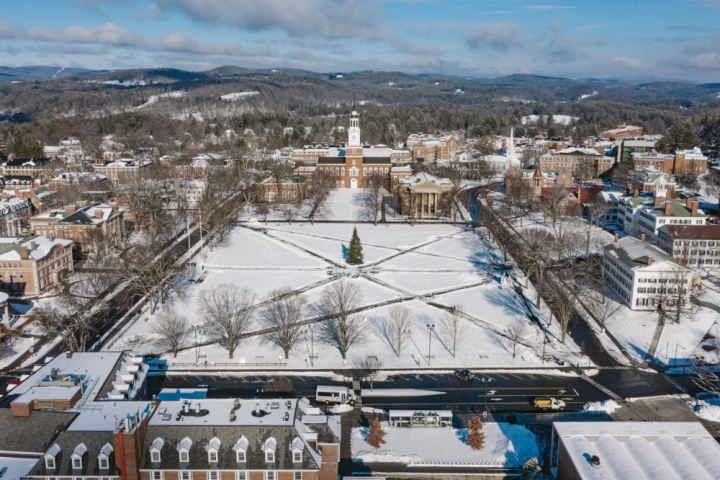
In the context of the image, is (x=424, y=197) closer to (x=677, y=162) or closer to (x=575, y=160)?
(x=677, y=162)

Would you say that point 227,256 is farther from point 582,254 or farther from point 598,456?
point 598,456

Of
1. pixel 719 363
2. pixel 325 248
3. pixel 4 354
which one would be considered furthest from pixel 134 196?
pixel 719 363

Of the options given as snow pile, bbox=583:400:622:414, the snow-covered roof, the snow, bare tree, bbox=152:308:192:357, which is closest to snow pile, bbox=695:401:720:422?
snow pile, bbox=583:400:622:414

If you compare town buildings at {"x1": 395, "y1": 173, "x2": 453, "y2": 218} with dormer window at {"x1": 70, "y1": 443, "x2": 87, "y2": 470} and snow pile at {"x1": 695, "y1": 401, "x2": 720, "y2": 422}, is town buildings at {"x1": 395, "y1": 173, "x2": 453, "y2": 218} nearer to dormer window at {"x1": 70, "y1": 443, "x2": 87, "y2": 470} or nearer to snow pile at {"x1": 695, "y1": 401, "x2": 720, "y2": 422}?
snow pile at {"x1": 695, "y1": 401, "x2": 720, "y2": 422}

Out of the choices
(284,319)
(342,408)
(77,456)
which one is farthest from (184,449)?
(284,319)

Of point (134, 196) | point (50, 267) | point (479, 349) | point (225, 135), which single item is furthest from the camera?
point (225, 135)

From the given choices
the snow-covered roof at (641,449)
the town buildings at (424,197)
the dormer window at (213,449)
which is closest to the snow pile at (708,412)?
the snow-covered roof at (641,449)
